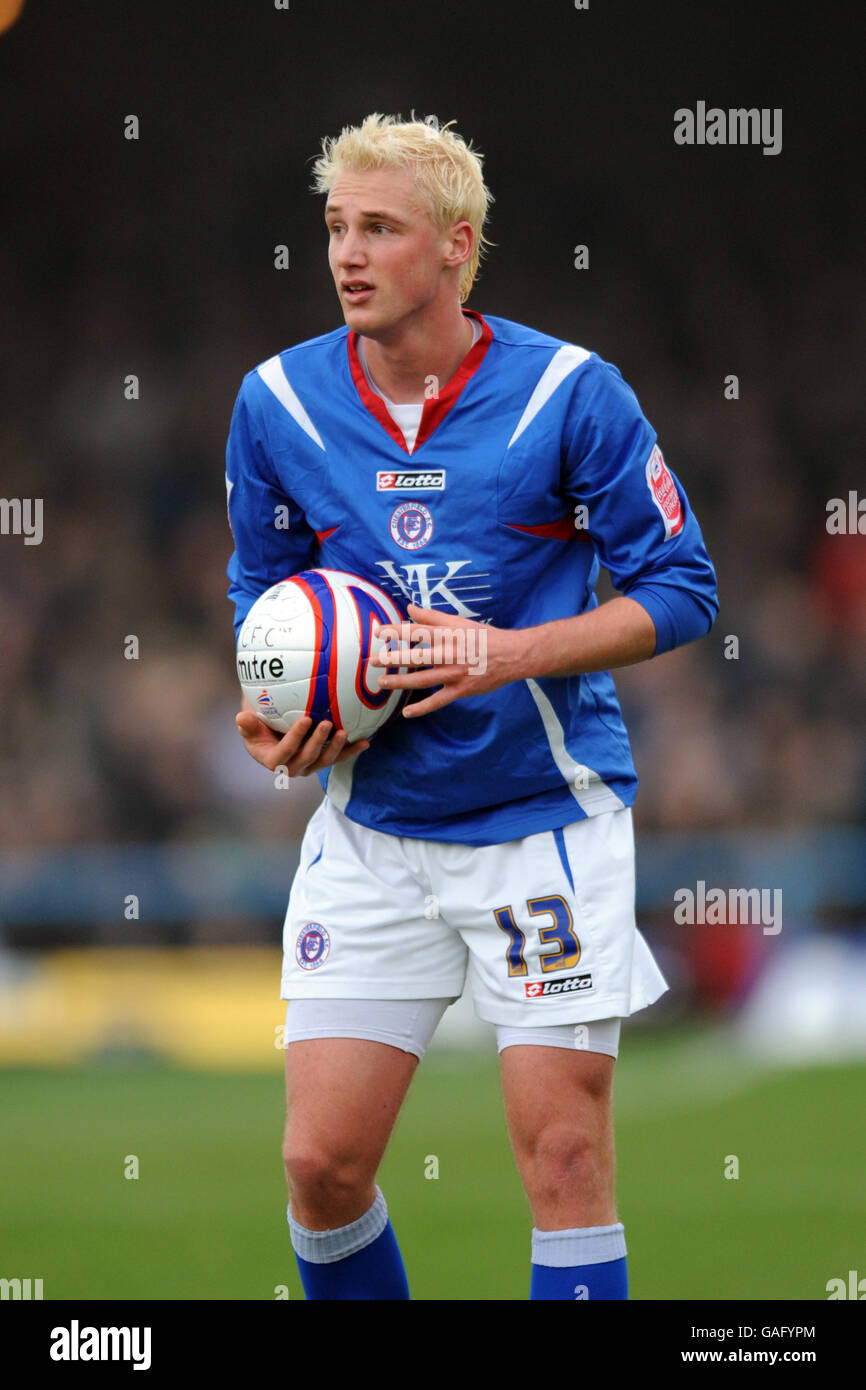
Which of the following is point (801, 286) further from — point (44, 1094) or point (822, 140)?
point (44, 1094)

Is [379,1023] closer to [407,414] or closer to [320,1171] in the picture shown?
[320,1171]

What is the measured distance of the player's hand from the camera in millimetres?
3145

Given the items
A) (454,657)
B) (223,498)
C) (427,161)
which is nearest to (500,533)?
(454,657)

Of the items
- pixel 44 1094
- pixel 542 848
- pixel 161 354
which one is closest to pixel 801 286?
pixel 161 354

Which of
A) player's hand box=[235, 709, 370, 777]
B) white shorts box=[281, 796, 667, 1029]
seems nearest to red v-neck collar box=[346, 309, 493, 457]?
player's hand box=[235, 709, 370, 777]

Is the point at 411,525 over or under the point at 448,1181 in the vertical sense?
over

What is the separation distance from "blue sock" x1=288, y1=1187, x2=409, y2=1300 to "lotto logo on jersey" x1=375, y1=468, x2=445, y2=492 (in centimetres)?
128

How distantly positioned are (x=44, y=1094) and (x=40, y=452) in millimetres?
5427

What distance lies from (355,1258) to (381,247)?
1.79 m

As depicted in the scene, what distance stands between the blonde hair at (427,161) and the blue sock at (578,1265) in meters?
1.63

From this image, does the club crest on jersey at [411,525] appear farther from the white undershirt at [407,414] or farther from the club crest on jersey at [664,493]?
the club crest on jersey at [664,493]

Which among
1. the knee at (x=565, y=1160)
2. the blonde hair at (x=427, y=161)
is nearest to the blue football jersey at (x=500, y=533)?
the blonde hair at (x=427, y=161)

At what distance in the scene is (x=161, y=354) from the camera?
11.9 m

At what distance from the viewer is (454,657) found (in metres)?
3.01
